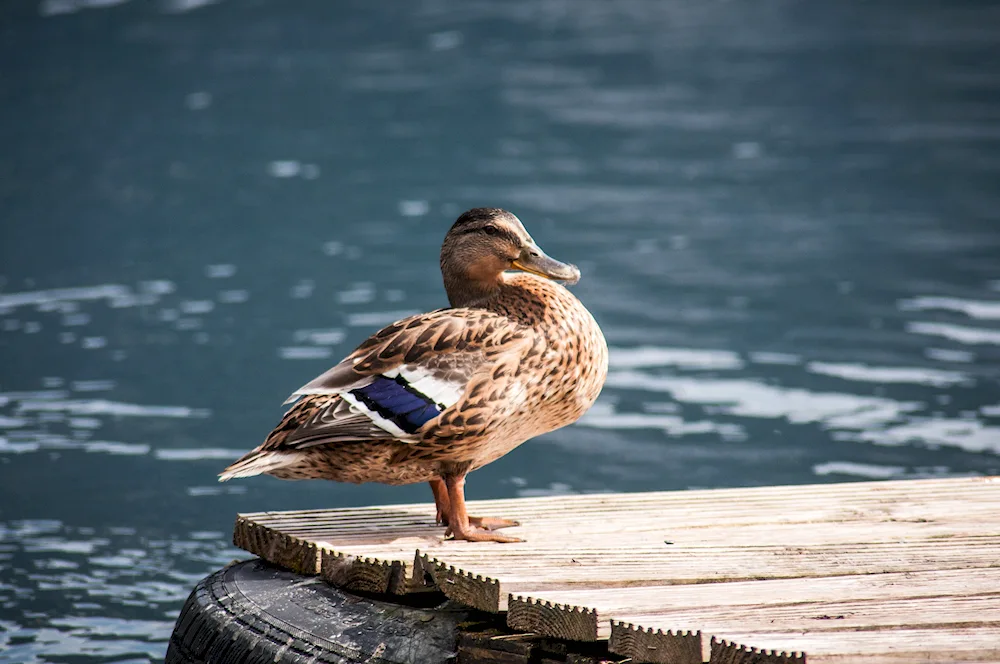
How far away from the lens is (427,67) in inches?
540

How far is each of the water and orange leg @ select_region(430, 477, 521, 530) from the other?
155cm

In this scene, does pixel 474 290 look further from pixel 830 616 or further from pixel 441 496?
pixel 830 616

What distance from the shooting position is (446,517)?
12.5 feet

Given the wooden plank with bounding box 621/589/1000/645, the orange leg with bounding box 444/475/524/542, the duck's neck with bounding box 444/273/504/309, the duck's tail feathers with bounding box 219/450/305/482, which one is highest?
the duck's neck with bounding box 444/273/504/309

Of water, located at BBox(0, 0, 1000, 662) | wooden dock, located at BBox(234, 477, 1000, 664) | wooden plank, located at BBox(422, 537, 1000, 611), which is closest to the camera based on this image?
wooden dock, located at BBox(234, 477, 1000, 664)

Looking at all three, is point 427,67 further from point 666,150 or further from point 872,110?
point 872,110

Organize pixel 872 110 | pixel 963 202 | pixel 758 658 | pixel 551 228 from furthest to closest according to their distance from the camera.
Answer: pixel 872 110
pixel 963 202
pixel 551 228
pixel 758 658

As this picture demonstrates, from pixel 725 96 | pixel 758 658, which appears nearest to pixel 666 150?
pixel 725 96

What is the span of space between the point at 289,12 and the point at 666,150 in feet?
15.3

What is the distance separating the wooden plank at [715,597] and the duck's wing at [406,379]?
2.08 feet

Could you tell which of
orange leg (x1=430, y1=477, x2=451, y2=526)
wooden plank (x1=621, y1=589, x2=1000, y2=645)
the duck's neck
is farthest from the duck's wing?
wooden plank (x1=621, y1=589, x2=1000, y2=645)

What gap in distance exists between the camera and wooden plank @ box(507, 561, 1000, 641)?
303 cm

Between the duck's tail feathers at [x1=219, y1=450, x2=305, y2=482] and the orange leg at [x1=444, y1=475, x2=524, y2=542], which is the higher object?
the duck's tail feathers at [x1=219, y1=450, x2=305, y2=482]

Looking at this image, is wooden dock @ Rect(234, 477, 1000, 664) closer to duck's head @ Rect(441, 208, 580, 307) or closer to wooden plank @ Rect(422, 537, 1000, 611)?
wooden plank @ Rect(422, 537, 1000, 611)
